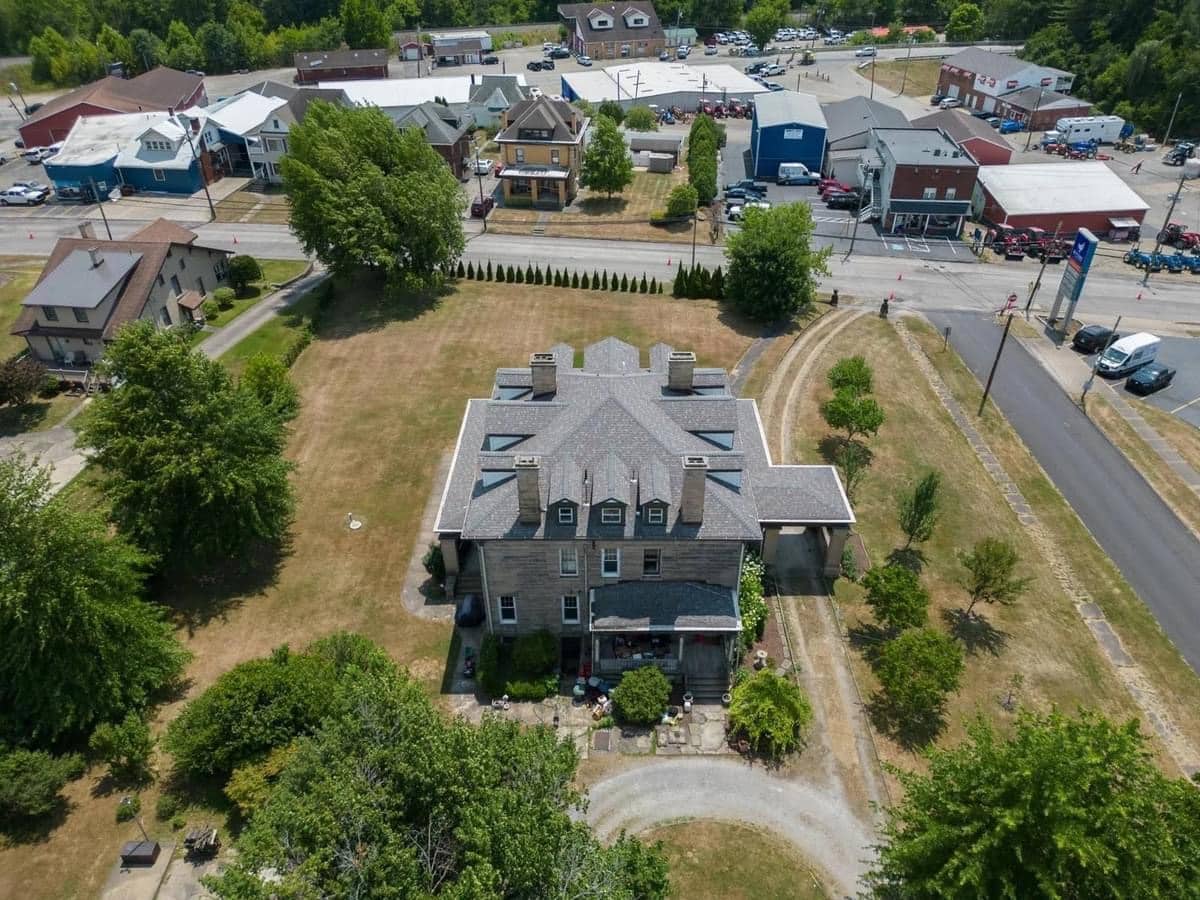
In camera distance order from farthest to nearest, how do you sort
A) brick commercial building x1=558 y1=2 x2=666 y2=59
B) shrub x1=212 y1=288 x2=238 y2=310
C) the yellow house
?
brick commercial building x1=558 y1=2 x2=666 y2=59, the yellow house, shrub x1=212 y1=288 x2=238 y2=310

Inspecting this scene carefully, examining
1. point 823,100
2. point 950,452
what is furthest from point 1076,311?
point 823,100

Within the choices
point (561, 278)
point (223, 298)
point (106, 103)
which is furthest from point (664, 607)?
point (106, 103)

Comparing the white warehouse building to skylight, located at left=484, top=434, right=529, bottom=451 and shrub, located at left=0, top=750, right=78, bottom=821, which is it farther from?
→ shrub, located at left=0, top=750, right=78, bottom=821

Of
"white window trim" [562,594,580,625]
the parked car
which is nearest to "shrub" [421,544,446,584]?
"white window trim" [562,594,580,625]

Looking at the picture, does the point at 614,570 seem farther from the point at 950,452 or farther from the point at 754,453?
the point at 950,452

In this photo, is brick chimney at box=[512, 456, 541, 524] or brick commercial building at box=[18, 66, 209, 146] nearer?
brick chimney at box=[512, 456, 541, 524]

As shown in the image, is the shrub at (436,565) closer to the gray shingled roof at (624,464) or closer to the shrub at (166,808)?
the gray shingled roof at (624,464)

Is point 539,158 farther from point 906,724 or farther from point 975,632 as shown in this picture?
point 906,724

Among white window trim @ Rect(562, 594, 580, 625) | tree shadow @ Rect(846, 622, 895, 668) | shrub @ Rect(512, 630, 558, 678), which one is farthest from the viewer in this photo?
tree shadow @ Rect(846, 622, 895, 668)
